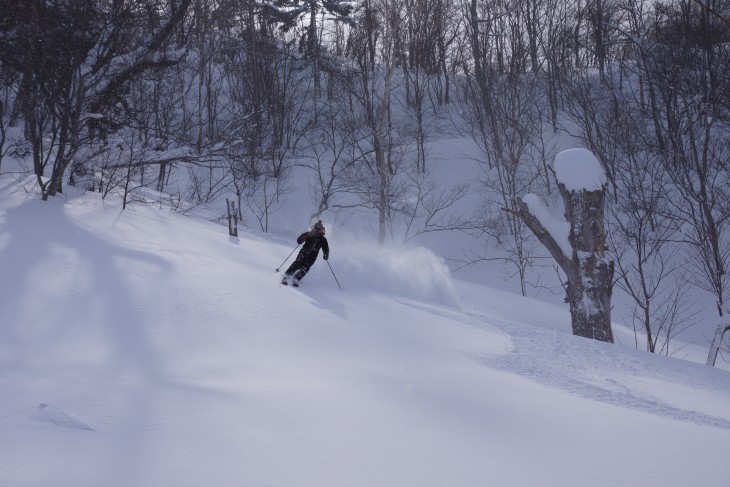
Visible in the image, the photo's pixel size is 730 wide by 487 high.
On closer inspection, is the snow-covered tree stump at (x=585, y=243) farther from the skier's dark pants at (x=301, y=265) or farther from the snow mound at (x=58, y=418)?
the snow mound at (x=58, y=418)

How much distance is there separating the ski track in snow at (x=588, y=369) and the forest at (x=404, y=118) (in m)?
2.98

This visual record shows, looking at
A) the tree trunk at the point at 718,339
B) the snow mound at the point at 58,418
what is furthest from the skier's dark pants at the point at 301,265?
the tree trunk at the point at 718,339

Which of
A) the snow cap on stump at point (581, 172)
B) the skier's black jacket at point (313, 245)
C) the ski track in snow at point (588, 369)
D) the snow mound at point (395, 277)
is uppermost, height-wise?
the snow cap on stump at point (581, 172)

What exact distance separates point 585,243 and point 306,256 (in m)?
4.86

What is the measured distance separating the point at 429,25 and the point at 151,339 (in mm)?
35545

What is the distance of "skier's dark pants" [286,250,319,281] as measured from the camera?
31.4 feet

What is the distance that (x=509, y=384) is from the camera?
15.7 ft

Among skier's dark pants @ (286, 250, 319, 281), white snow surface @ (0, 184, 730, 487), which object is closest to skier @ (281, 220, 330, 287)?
skier's dark pants @ (286, 250, 319, 281)

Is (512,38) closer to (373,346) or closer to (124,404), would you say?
(373,346)

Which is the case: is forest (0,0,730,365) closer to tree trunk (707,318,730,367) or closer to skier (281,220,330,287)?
tree trunk (707,318,730,367)

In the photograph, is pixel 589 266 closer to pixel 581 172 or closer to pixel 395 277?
pixel 581 172

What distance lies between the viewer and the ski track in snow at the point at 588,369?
4488 millimetres

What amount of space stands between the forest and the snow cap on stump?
104cm

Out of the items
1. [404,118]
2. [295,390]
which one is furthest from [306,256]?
[404,118]
